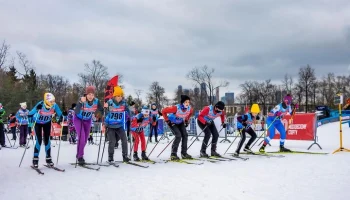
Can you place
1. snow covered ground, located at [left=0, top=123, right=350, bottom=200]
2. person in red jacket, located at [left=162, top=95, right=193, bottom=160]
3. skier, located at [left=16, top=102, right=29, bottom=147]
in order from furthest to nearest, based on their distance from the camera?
skier, located at [left=16, top=102, right=29, bottom=147], person in red jacket, located at [left=162, top=95, right=193, bottom=160], snow covered ground, located at [left=0, top=123, right=350, bottom=200]

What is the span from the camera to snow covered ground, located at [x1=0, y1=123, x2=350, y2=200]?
5.14 meters

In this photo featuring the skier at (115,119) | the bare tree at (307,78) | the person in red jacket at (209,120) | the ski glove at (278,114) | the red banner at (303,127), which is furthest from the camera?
the bare tree at (307,78)

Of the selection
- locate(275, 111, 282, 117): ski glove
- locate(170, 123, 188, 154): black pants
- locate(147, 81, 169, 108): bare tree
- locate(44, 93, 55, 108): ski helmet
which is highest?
locate(147, 81, 169, 108): bare tree

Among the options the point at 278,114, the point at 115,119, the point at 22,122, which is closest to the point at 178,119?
the point at 115,119

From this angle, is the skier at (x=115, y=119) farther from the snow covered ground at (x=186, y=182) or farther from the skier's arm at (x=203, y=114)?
the skier's arm at (x=203, y=114)

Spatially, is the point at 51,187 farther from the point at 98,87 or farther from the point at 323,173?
the point at 98,87

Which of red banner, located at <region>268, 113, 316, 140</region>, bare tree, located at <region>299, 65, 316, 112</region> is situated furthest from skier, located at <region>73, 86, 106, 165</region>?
bare tree, located at <region>299, 65, 316, 112</region>

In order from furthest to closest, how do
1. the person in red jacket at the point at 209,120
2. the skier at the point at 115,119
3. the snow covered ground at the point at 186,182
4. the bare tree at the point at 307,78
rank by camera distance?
the bare tree at the point at 307,78
the person in red jacket at the point at 209,120
the skier at the point at 115,119
the snow covered ground at the point at 186,182

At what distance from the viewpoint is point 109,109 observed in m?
8.47

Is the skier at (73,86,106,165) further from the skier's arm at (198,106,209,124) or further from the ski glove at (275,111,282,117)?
the ski glove at (275,111,282,117)

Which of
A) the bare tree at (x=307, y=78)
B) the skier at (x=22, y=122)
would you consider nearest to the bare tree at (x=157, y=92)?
the bare tree at (x=307, y=78)

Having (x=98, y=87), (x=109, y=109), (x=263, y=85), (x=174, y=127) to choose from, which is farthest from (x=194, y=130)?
(x=263, y=85)

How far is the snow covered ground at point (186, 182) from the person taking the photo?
514cm

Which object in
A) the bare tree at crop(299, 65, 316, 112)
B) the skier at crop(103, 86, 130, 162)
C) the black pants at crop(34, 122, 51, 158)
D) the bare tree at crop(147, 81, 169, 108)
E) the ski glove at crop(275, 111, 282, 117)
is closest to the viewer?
the black pants at crop(34, 122, 51, 158)
